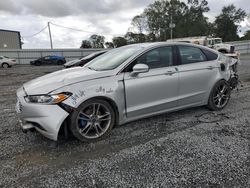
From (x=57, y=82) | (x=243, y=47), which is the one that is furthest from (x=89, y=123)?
(x=243, y=47)

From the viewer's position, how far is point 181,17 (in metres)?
60.6

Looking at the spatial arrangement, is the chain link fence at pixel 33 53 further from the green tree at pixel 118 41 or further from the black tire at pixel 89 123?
the green tree at pixel 118 41

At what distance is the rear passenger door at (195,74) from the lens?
3743 mm

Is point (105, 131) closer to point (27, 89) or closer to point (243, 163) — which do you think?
point (27, 89)

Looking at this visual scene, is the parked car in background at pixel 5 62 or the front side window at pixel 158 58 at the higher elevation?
the parked car in background at pixel 5 62

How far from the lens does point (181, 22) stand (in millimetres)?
59438

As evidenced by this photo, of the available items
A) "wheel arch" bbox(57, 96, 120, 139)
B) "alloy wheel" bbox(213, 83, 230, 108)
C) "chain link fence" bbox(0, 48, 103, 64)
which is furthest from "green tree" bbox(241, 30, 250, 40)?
"wheel arch" bbox(57, 96, 120, 139)

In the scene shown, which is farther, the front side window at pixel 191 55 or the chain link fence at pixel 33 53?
A: the chain link fence at pixel 33 53

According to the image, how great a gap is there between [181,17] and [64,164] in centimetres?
6559

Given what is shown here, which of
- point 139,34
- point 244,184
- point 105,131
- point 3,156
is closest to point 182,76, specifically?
point 105,131

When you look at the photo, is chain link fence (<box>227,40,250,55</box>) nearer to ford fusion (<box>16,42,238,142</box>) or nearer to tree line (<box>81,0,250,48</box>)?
tree line (<box>81,0,250,48</box>)

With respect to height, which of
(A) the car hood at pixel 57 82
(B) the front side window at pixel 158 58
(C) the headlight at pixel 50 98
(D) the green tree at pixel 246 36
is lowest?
(C) the headlight at pixel 50 98

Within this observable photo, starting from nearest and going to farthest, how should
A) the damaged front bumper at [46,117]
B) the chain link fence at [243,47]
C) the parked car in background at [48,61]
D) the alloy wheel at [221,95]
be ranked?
the damaged front bumper at [46,117], the alloy wheel at [221,95], the parked car in background at [48,61], the chain link fence at [243,47]

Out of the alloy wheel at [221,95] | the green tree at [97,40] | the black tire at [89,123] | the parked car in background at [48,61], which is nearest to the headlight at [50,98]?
the black tire at [89,123]
